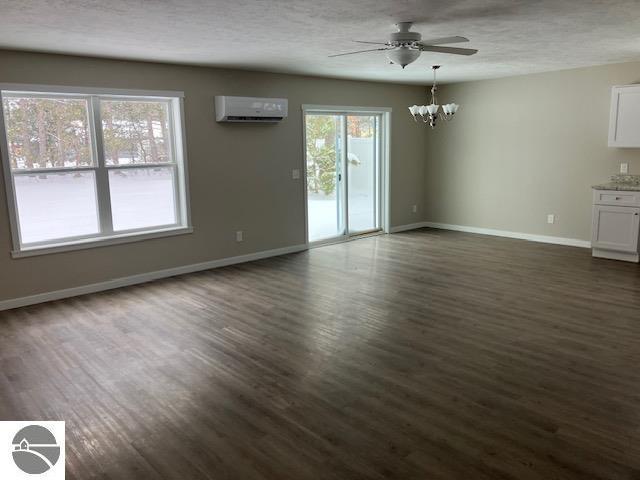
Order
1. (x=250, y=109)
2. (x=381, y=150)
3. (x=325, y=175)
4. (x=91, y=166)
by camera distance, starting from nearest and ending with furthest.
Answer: (x=91, y=166) < (x=250, y=109) < (x=325, y=175) < (x=381, y=150)

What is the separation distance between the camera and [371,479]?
231 cm

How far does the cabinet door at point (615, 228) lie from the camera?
6105mm

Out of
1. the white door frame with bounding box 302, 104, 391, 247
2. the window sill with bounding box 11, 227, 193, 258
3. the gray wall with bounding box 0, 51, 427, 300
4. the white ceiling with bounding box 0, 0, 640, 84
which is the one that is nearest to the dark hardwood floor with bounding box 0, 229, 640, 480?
the gray wall with bounding box 0, 51, 427, 300

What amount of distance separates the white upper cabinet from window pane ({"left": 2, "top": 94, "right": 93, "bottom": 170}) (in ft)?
20.5

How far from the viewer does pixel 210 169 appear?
6.13 m

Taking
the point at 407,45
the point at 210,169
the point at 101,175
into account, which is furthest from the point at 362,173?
the point at 407,45

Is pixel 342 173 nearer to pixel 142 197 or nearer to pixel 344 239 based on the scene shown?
pixel 344 239

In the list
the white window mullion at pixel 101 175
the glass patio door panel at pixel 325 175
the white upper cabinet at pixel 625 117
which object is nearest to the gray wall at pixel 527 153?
the white upper cabinet at pixel 625 117

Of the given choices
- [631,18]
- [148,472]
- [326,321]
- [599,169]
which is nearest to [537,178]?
[599,169]

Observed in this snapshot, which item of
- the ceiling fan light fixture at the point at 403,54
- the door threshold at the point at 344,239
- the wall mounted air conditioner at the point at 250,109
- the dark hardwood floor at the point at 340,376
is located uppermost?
the ceiling fan light fixture at the point at 403,54

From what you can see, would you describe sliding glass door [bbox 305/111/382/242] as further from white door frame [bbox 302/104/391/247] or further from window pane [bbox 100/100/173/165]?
window pane [bbox 100/100/173/165]

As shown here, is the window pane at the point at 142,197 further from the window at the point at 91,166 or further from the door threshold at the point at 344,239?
the door threshold at the point at 344,239

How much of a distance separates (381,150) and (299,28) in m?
4.52

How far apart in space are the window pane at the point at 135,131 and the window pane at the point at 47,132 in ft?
0.75
